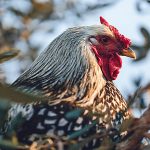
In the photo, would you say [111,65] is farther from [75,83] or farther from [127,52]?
[75,83]

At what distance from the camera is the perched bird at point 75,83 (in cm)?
282

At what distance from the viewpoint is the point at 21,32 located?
438 centimetres

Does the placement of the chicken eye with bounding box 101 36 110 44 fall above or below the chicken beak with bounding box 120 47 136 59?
above

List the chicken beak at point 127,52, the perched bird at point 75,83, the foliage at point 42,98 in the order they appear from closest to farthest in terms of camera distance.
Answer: the foliage at point 42,98 → the perched bird at point 75,83 → the chicken beak at point 127,52

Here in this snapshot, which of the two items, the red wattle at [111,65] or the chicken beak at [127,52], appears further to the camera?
the chicken beak at [127,52]

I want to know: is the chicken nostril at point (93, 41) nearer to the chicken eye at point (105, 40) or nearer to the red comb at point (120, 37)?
the chicken eye at point (105, 40)

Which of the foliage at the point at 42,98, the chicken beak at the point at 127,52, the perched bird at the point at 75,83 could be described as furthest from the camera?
the chicken beak at the point at 127,52

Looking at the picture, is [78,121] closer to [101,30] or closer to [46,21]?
[101,30]

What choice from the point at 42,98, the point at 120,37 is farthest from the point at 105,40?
the point at 42,98

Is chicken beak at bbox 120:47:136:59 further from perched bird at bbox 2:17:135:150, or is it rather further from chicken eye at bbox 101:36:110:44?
Result: chicken eye at bbox 101:36:110:44

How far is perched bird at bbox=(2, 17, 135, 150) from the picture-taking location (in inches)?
111

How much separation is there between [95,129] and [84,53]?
688 mm

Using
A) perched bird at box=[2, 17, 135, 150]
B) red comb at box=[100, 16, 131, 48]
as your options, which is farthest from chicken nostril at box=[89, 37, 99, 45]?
red comb at box=[100, 16, 131, 48]

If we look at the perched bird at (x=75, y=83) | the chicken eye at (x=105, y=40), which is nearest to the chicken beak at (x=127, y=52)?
the perched bird at (x=75, y=83)
